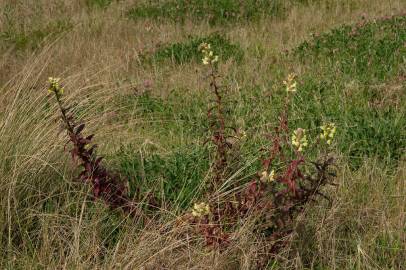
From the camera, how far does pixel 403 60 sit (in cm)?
561

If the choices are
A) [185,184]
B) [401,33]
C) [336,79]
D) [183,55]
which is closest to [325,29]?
[401,33]

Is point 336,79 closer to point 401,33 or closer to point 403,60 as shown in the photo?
point 403,60

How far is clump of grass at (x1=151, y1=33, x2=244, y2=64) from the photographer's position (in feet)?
22.0

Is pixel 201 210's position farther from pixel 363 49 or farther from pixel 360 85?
pixel 363 49

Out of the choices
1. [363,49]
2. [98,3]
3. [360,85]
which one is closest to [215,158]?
[360,85]

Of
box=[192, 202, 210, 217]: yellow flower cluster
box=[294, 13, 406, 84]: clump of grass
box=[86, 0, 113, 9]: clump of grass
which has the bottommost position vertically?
box=[86, 0, 113, 9]: clump of grass

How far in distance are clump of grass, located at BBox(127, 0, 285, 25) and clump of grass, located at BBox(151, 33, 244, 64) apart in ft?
4.58

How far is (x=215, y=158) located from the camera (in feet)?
12.1

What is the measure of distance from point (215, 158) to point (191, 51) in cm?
333

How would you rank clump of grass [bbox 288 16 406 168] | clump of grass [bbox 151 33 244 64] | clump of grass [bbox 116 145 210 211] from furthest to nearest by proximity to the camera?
1. clump of grass [bbox 151 33 244 64]
2. clump of grass [bbox 288 16 406 168]
3. clump of grass [bbox 116 145 210 211]

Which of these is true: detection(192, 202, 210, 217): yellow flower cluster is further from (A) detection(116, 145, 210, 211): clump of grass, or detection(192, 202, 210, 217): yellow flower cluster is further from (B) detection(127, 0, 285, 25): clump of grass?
(B) detection(127, 0, 285, 25): clump of grass

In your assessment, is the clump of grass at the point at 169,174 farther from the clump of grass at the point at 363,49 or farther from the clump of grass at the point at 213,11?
the clump of grass at the point at 213,11

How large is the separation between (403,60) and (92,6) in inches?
222

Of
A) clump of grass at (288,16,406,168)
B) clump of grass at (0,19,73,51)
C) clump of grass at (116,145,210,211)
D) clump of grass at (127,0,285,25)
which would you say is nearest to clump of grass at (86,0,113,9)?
clump of grass at (127,0,285,25)
